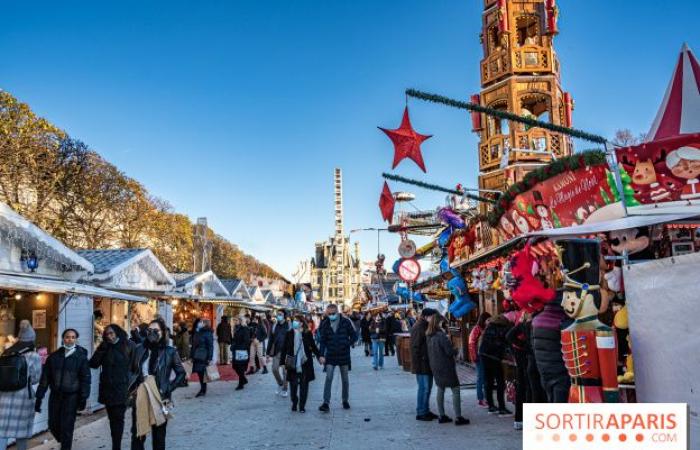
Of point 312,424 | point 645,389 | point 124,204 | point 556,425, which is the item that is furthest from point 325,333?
point 124,204

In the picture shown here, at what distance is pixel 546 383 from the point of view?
5734 mm

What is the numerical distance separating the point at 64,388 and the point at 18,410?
1.82ft

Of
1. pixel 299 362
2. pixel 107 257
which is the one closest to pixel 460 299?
pixel 299 362

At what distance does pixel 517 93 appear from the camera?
1952 centimetres

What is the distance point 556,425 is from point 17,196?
89.3ft

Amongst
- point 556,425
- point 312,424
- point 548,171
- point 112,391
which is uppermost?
point 548,171

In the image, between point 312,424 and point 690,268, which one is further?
point 312,424

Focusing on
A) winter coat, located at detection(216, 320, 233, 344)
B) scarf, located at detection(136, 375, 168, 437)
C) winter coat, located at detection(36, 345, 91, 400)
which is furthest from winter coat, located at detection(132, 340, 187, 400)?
winter coat, located at detection(216, 320, 233, 344)

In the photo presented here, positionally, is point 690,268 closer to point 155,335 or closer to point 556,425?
point 556,425

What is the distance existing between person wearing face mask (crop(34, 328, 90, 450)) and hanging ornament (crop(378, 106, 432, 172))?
575 centimetres

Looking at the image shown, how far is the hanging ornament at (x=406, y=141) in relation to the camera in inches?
381

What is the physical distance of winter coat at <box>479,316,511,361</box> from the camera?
327 inches

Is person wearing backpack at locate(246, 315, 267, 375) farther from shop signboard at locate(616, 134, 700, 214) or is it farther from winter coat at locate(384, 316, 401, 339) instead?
shop signboard at locate(616, 134, 700, 214)

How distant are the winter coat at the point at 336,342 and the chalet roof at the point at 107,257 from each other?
266 inches
